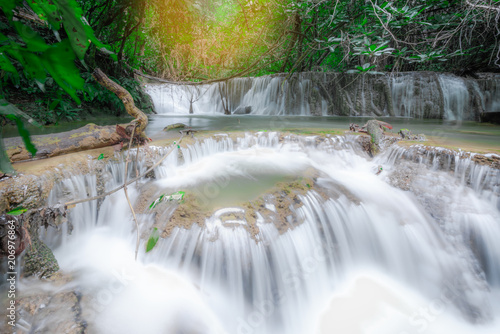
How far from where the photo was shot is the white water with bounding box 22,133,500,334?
2016 millimetres

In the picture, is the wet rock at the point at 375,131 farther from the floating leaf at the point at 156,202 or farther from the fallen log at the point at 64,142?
the fallen log at the point at 64,142

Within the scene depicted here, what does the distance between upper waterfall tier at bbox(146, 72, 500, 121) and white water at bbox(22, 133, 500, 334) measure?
4685 mm

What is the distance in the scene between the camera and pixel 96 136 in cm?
298

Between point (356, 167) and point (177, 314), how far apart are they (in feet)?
11.1

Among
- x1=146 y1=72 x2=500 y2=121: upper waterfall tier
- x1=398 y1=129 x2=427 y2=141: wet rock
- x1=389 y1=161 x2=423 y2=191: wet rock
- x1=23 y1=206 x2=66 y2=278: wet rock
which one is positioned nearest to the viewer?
x1=23 y1=206 x2=66 y2=278: wet rock

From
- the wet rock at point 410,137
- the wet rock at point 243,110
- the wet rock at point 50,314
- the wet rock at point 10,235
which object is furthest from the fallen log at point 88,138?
the wet rock at point 243,110

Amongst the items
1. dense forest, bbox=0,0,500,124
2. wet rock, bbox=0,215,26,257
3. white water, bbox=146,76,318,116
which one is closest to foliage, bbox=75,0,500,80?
dense forest, bbox=0,0,500,124

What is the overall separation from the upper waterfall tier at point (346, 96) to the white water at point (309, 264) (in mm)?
4685

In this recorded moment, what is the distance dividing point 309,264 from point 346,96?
7.77 metres

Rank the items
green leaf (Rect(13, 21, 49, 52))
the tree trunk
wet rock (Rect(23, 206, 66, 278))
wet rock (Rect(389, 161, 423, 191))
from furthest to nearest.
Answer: wet rock (Rect(389, 161, 423, 191))
the tree trunk
wet rock (Rect(23, 206, 66, 278))
green leaf (Rect(13, 21, 49, 52))

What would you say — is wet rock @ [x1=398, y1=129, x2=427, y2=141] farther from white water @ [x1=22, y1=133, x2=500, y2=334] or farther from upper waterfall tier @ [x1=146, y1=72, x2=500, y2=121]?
upper waterfall tier @ [x1=146, y1=72, x2=500, y2=121]

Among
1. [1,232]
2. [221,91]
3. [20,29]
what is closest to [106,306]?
[1,232]

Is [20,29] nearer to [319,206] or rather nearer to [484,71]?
[319,206]

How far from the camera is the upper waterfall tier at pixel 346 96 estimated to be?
7324mm
